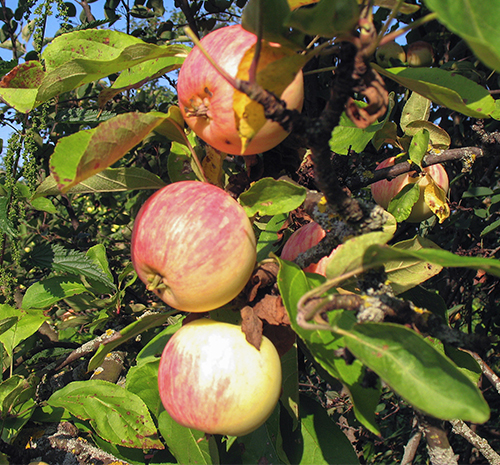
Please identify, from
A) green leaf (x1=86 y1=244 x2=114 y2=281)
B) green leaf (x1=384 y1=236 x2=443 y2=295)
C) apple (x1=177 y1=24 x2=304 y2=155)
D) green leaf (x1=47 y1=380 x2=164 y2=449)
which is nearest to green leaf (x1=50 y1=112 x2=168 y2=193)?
apple (x1=177 y1=24 x2=304 y2=155)

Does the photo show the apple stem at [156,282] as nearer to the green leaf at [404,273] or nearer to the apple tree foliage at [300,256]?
the apple tree foliage at [300,256]

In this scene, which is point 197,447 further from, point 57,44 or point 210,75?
point 57,44

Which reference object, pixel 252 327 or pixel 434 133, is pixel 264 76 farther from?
pixel 434 133

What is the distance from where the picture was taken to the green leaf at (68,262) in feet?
4.87

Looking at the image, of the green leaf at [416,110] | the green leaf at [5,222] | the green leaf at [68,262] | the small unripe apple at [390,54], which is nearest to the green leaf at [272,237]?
the green leaf at [416,110]

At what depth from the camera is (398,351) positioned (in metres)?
0.55

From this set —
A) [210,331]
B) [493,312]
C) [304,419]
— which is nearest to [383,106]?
[210,331]

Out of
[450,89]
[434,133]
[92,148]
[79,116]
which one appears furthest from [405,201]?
[79,116]

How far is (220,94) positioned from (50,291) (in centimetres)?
118

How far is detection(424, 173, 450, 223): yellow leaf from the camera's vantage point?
1.21 metres

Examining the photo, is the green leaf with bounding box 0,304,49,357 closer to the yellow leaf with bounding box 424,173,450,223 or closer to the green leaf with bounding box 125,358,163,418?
the green leaf with bounding box 125,358,163,418

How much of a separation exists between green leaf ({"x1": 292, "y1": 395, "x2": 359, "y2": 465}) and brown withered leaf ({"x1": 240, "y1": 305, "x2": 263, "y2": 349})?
0.40m

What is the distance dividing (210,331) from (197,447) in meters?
A: 0.42

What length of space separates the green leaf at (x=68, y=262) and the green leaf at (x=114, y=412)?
39 centimetres
